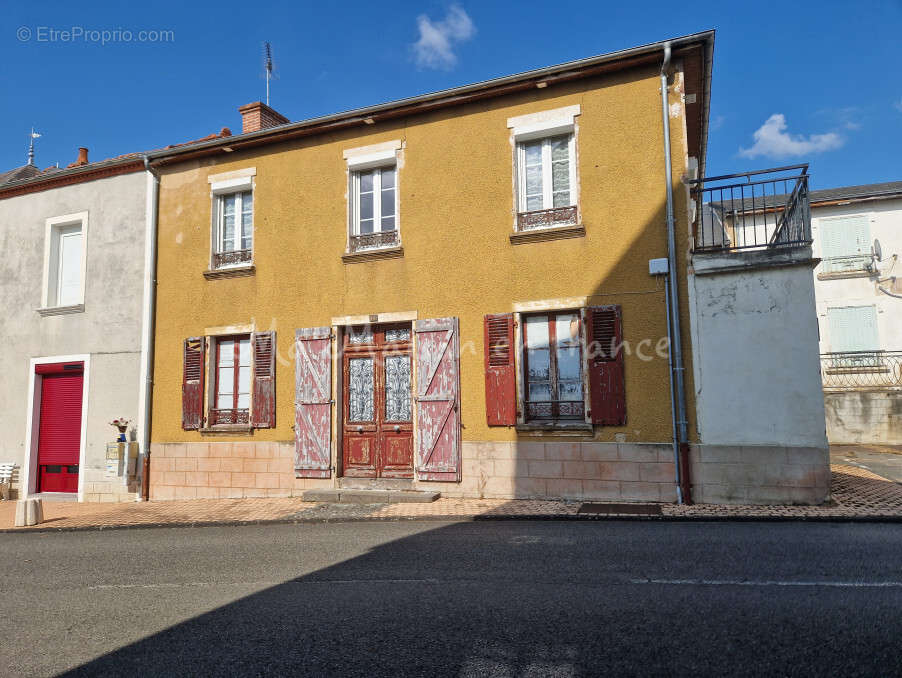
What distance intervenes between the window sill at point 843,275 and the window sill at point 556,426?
14.6 meters

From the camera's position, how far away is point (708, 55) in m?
9.01

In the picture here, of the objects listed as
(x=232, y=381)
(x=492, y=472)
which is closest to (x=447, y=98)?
(x=492, y=472)

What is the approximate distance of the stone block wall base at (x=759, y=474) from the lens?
8.01 meters

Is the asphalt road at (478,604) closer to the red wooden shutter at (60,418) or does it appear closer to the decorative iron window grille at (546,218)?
the decorative iron window grille at (546,218)

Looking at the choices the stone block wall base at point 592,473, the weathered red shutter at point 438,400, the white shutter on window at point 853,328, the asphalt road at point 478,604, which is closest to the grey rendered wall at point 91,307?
the stone block wall base at point 592,473

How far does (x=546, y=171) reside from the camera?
9844mm

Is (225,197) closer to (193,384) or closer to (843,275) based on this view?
(193,384)

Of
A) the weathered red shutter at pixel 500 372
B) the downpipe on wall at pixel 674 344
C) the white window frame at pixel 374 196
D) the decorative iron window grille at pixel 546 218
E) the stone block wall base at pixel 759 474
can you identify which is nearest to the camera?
the stone block wall base at pixel 759 474

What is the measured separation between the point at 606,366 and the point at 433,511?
10.2 feet

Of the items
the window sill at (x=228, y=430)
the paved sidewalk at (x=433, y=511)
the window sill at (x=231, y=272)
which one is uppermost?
the window sill at (x=231, y=272)

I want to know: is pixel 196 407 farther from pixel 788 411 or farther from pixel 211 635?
pixel 788 411

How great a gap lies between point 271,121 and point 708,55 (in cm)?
824

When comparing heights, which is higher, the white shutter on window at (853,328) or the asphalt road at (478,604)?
the white shutter on window at (853,328)

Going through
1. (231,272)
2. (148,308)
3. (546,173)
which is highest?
(546,173)
